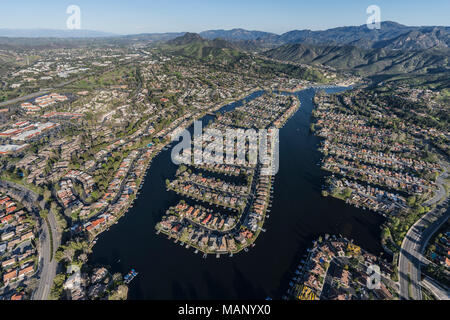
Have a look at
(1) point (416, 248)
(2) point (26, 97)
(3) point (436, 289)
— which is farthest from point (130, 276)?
(2) point (26, 97)

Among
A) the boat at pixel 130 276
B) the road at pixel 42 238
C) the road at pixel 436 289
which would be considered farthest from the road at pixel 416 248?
the road at pixel 42 238

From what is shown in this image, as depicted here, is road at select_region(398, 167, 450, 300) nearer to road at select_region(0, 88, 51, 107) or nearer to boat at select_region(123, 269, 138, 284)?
boat at select_region(123, 269, 138, 284)

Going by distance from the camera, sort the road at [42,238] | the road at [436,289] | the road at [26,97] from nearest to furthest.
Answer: the road at [436,289]
the road at [42,238]
the road at [26,97]

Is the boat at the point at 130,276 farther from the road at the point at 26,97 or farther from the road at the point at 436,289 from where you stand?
the road at the point at 26,97

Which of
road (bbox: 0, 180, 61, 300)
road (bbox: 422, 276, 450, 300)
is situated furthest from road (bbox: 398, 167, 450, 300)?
road (bbox: 0, 180, 61, 300)

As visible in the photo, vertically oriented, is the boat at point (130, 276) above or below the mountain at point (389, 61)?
below

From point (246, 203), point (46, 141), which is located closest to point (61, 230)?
point (246, 203)
